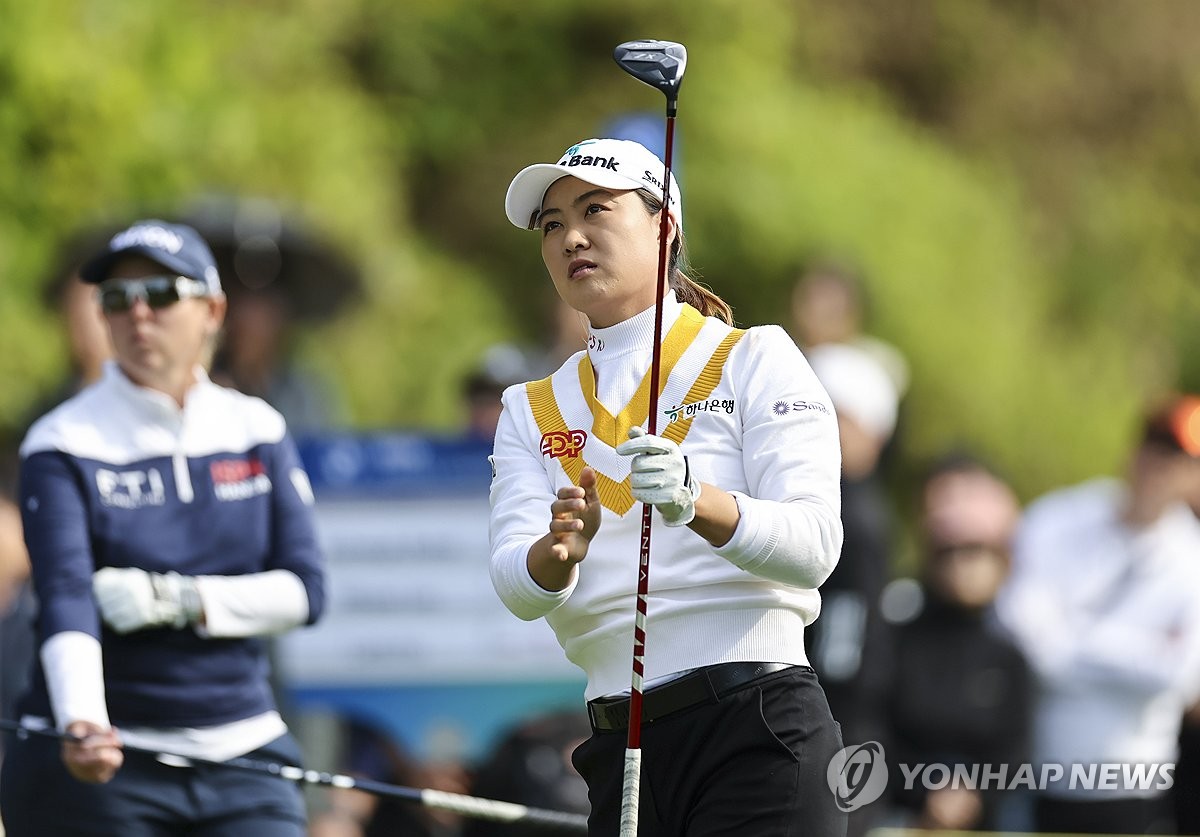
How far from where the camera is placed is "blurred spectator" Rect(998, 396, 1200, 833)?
882 centimetres

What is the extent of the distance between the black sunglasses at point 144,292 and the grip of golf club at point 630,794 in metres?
2.20

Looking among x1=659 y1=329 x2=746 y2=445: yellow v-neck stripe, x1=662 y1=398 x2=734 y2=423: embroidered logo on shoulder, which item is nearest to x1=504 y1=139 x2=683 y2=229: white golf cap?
x1=659 y1=329 x2=746 y2=445: yellow v-neck stripe

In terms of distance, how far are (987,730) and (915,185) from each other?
25.8ft

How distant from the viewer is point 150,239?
18.7ft

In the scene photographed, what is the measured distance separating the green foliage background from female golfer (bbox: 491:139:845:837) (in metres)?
5.80

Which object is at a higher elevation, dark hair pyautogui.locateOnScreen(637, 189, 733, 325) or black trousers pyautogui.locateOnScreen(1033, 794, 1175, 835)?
dark hair pyautogui.locateOnScreen(637, 189, 733, 325)

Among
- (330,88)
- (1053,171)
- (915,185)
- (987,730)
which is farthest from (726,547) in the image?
(1053,171)

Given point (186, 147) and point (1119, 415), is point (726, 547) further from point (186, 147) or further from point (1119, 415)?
point (1119, 415)

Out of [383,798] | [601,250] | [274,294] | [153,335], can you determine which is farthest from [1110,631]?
[601,250]

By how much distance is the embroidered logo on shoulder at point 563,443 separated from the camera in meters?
4.46

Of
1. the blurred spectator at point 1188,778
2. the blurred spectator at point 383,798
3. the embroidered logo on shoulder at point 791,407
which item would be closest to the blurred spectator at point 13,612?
the blurred spectator at point 383,798

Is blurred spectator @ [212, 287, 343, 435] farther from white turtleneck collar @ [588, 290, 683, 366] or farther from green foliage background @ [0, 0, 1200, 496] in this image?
white turtleneck collar @ [588, 290, 683, 366]

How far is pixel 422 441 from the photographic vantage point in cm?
975

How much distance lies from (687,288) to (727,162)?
Answer: 10.7m
